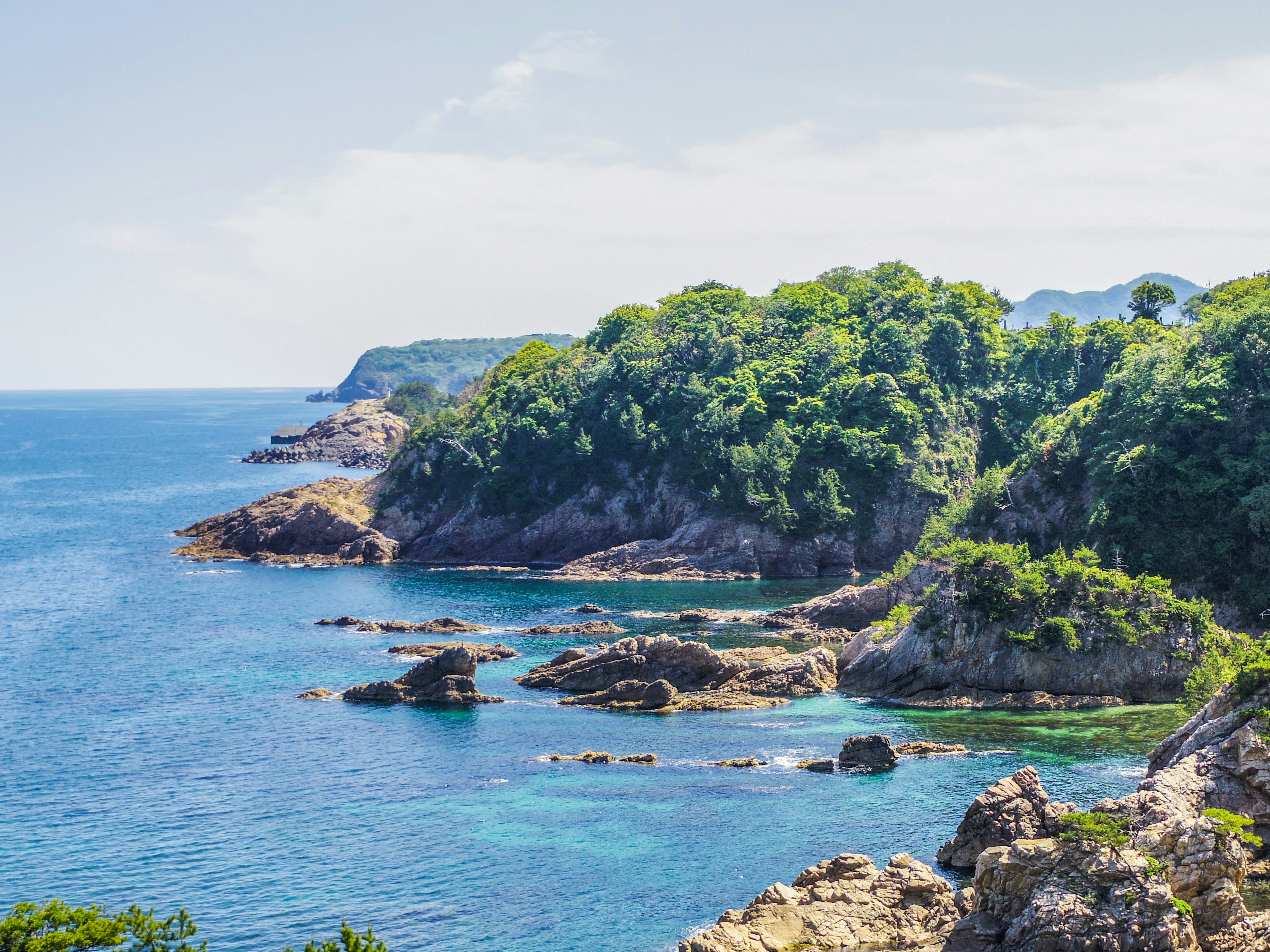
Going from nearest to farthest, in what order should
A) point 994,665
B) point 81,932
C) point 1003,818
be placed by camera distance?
point 81,932 < point 1003,818 < point 994,665

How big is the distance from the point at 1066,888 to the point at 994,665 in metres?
38.5

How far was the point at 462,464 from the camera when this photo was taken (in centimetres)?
14662

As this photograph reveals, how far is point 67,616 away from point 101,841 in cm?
5815

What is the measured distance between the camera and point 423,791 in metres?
61.1

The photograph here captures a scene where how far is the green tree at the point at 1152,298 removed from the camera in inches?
6324

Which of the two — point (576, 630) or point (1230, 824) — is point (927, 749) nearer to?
point (1230, 824)

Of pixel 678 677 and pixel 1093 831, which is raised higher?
pixel 1093 831

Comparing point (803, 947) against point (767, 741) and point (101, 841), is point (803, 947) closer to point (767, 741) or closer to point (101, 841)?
point (767, 741)

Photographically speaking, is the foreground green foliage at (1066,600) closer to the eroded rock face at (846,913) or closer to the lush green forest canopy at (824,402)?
the lush green forest canopy at (824,402)

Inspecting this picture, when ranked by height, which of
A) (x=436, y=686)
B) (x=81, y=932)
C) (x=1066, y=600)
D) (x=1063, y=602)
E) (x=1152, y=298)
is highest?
(x=1152, y=298)

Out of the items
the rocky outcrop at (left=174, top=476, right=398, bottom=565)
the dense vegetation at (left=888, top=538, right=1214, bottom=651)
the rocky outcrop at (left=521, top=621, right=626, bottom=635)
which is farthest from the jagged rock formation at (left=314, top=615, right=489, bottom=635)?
the dense vegetation at (left=888, top=538, right=1214, bottom=651)

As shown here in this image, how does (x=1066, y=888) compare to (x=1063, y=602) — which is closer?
(x=1066, y=888)

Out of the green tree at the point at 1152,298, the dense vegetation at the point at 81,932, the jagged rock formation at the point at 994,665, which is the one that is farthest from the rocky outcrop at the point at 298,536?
the dense vegetation at the point at 81,932

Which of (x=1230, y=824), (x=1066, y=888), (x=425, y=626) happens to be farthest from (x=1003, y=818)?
(x=425, y=626)
